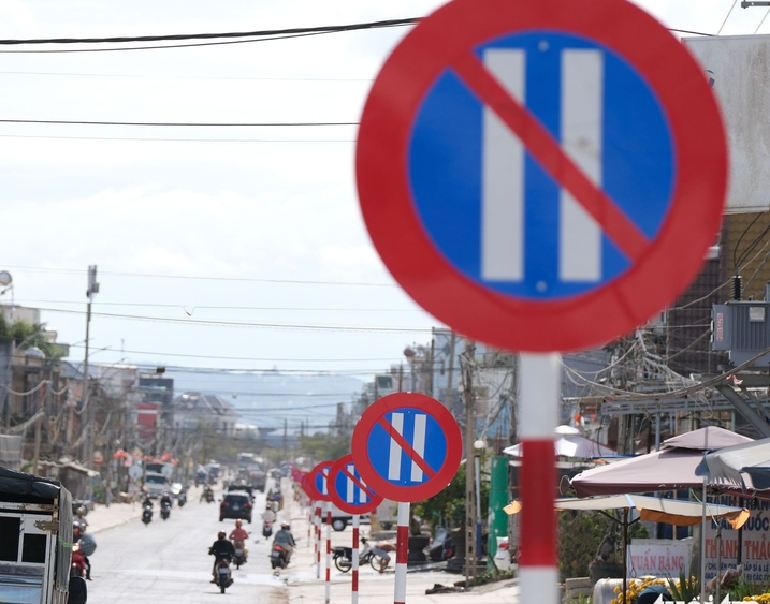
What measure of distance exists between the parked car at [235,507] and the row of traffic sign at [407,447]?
59.1 metres

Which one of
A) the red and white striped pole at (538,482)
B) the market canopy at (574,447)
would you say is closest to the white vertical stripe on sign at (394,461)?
the red and white striped pole at (538,482)

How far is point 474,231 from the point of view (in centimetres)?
235

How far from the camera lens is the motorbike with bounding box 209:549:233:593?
28.0 m

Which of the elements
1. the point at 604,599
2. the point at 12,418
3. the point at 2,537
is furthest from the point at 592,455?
the point at 12,418

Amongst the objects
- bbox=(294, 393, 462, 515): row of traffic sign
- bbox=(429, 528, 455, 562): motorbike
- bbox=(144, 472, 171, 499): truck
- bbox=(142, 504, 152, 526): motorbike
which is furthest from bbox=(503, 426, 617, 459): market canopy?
bbox=(144, 472, 171, 499): truck

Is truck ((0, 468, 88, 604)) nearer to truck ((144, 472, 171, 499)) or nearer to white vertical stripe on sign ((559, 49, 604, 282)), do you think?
white vertical stripe on sign ((559, 49, 604, 282))

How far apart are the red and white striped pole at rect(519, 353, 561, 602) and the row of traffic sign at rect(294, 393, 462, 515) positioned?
6.30 m

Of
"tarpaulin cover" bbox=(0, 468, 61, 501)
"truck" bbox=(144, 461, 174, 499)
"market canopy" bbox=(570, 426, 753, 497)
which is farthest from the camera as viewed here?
"truck" bbox=(144, 461, 174, 499)

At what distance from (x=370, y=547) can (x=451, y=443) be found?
30.0 m

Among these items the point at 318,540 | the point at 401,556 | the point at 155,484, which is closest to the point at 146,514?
the point at 318,540

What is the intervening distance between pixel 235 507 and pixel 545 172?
66878 millimetres

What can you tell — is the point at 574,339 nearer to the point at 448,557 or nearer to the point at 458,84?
the point at 458,84

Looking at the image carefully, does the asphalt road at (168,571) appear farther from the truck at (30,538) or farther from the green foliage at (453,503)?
the truck at (30,538)

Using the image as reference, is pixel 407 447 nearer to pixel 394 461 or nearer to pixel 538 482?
pixel 394 461
